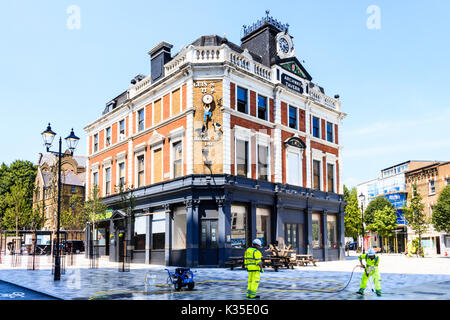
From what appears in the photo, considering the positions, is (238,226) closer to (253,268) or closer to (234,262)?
(234,262)

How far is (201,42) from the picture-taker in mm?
30375

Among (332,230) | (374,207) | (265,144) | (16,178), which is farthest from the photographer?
(16,178)

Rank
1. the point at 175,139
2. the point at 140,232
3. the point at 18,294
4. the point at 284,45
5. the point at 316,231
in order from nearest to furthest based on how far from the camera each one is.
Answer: the point at 18,294, the point at 175,139, the point at 140,232, the point at 316,231, the point at 284,45

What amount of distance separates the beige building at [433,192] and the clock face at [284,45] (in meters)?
32.4

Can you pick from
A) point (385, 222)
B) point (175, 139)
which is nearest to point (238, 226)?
point (175, 139)

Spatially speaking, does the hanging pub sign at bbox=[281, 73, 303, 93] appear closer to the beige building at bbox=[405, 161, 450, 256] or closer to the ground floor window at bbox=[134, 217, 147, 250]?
the ground floor window at bbox=[134, 217, 147, 250]

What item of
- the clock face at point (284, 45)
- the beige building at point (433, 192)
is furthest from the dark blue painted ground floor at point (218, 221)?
the beige building at point (433, 192)

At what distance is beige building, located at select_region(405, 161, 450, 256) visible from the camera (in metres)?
57.3

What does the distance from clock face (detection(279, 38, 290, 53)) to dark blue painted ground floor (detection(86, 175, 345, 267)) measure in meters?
11.3

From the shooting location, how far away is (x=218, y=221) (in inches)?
1059

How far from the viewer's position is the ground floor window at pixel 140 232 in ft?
104

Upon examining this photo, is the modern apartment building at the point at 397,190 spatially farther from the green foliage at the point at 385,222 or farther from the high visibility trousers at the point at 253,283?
the high visibility trousers at the point at 253,283

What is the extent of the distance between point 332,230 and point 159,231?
50.0 ft

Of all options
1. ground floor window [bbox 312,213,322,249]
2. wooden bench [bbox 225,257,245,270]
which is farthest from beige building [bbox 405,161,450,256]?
wooden bench [bbox 225,257,245,270]
